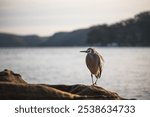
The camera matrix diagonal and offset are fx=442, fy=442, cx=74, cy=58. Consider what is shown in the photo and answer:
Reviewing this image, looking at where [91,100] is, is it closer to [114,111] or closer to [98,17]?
[114,111]

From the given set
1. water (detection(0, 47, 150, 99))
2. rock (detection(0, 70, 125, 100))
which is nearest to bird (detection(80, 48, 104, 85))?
rock (detection(0, 70, 125, 100))

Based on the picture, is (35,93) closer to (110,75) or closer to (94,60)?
(94,60)

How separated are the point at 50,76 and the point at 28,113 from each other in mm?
7148

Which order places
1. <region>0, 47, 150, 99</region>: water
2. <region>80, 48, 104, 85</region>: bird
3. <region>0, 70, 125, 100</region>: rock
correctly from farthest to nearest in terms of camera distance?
<region>0, 47, 150, 99</region>: water, <region>80, 48, 104, 85</region>: bird, <region>0, 70, 125, 100</region>: rock

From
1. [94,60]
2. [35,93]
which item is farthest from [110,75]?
[35,93]

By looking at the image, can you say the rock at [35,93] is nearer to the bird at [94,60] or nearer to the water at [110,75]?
the bird at [94,60]

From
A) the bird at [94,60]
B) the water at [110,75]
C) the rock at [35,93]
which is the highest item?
the bird at [94,60]

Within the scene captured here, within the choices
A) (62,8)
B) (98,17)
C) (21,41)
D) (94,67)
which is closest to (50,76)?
(21,41)

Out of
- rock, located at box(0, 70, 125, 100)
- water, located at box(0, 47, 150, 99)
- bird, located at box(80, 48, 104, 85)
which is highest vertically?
bird, located at box(80, 48, 104, 85)

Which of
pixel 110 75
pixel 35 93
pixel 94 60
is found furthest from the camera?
pixel 110 75

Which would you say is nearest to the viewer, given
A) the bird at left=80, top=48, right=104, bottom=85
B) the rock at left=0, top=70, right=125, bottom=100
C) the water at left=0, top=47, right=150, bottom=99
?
the rock at left=0, top=70, right=125, bottom=100

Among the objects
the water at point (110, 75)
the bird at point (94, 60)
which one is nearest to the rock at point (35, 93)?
the bird at point (94, 60)

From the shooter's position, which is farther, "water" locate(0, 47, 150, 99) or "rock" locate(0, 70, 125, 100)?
"water" locate(0, 47, 150, 99)

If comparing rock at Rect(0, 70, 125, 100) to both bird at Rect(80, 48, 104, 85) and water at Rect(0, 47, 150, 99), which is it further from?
water at Rect(0, 47, 150, 99)
